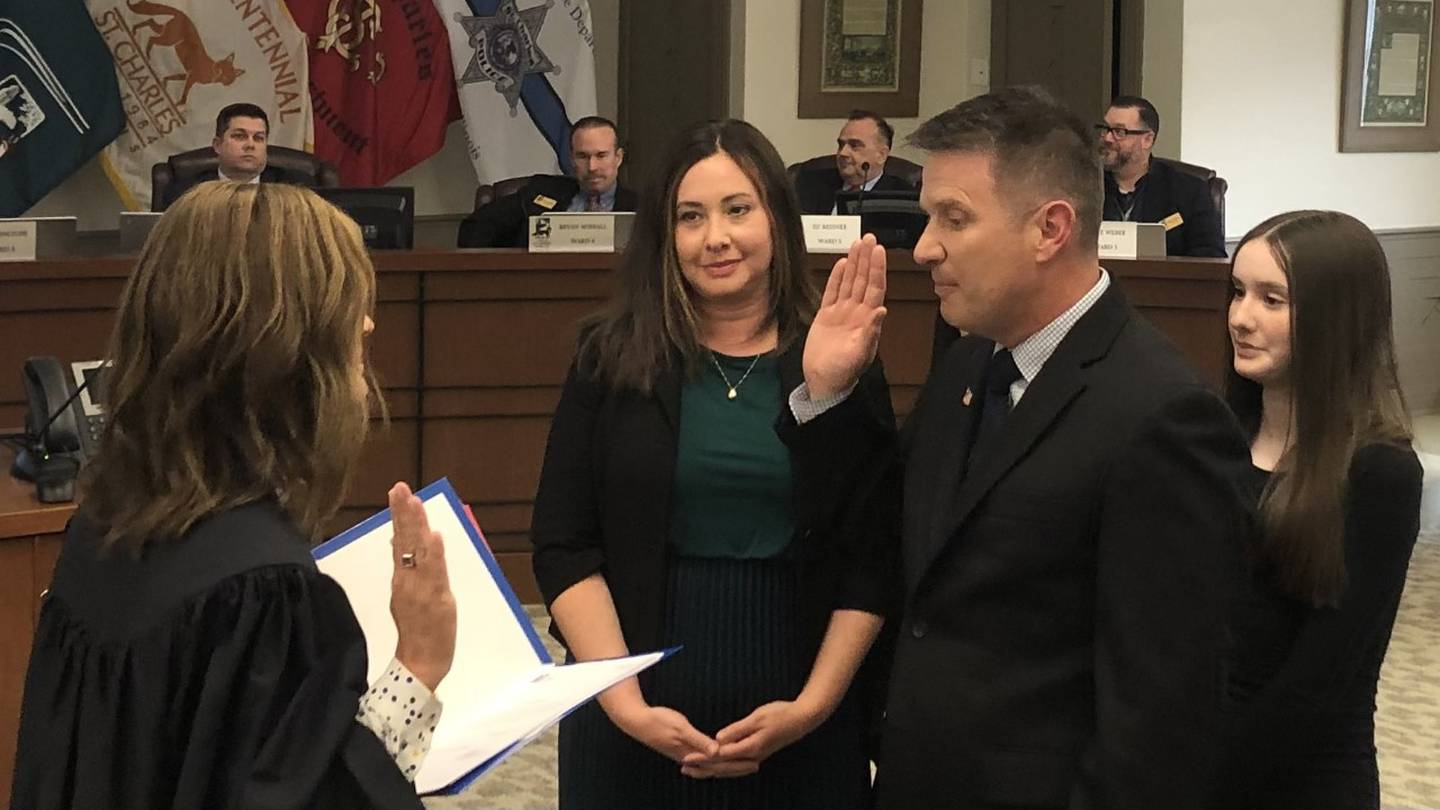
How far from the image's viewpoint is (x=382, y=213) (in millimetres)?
5375

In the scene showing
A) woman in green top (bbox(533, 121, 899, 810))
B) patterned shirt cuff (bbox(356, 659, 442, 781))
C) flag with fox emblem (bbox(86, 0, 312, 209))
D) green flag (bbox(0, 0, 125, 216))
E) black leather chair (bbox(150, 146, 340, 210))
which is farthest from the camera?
flag with fox emblem (bbox(86, 0, 312, 209))

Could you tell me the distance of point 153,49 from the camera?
23.1ft

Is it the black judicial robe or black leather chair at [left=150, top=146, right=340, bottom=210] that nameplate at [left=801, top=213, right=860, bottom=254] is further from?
the black judicial robe

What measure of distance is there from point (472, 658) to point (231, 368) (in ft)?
1.81

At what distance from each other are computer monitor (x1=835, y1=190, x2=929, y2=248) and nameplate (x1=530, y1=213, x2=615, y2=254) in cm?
91

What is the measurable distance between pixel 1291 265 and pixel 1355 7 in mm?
7018

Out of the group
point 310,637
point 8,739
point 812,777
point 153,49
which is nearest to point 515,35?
point 153,49

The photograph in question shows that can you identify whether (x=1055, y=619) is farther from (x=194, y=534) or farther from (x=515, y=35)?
(x=515, y=35)

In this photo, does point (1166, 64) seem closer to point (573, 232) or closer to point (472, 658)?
point (573, 232)

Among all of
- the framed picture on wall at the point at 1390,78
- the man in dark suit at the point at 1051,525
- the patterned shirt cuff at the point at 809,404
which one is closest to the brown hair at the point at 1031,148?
the man in dark suit at the point at 1051,525

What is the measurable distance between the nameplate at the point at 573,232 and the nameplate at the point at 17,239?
1.52m

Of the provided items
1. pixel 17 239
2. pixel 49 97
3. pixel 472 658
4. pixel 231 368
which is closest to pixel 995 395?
pixel 472 658

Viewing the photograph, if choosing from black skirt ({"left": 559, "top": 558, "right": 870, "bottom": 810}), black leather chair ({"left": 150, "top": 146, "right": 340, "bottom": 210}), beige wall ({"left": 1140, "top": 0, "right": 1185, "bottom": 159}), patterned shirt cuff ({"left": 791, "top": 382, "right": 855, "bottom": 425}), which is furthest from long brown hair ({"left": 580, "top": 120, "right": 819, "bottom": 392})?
beige wall ({"left": 1140, "top": 0, "right": 1185, "bottom": 159})

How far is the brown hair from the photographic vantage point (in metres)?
1.55
